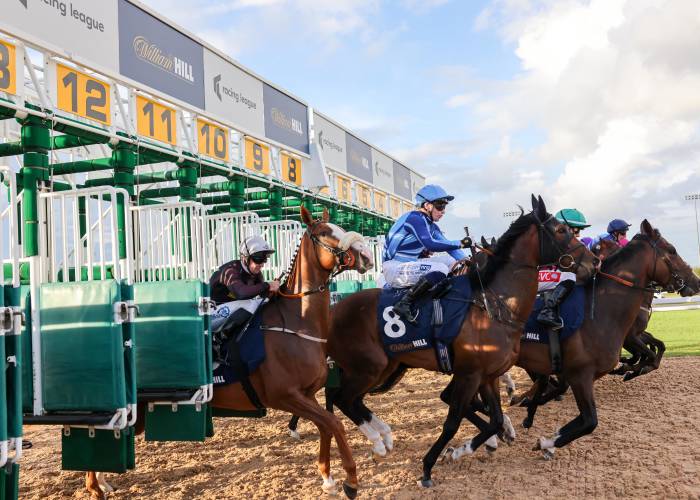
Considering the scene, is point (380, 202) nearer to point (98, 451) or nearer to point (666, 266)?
point (666, 266)

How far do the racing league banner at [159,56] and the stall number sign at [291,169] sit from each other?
3.04 metres

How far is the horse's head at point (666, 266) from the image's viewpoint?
5.78 m

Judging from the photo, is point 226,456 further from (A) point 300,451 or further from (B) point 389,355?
(B) point 389,355

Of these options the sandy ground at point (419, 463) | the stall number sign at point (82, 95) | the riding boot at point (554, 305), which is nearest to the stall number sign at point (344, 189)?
the stall number sign at point (82, 95)

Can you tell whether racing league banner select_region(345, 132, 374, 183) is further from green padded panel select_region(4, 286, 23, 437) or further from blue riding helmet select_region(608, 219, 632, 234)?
green padded panel select_region(4, 286, 23, 437)

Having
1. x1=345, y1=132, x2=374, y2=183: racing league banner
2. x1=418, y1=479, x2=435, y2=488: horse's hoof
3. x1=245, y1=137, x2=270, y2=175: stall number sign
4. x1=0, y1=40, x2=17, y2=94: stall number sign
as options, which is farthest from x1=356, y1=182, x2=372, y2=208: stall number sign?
x1=418, y1=479, x2=435, y2=488: horse's hoof

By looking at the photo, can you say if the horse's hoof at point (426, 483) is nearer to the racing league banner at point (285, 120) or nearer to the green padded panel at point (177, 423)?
the green padded panel at point (177, 423)

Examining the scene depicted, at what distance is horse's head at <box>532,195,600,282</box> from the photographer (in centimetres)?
502

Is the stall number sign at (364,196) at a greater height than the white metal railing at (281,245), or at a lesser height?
greater

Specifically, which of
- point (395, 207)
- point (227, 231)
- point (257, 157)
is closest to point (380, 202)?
point (395, 207)

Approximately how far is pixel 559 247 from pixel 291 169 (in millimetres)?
8418

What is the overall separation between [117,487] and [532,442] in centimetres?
336

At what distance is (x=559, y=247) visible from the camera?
16.5ft

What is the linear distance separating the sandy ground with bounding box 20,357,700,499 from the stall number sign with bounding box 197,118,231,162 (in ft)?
14.4
